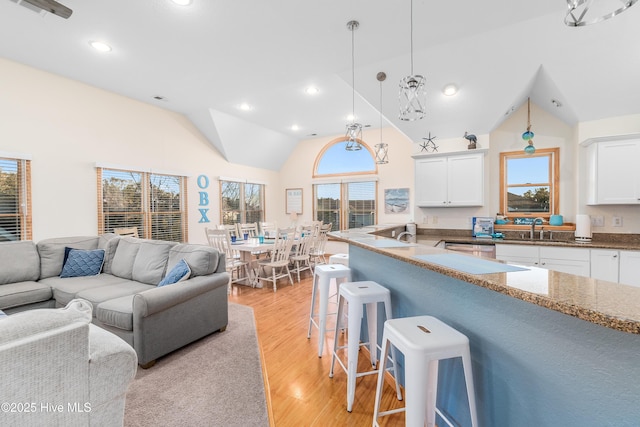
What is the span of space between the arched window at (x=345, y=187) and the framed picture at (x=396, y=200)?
321 millimetres

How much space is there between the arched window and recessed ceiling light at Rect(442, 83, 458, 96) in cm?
359

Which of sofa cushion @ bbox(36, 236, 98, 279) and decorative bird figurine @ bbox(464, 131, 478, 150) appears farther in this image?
decorative bird figurine @ bbox(464, 131, 478, 150)

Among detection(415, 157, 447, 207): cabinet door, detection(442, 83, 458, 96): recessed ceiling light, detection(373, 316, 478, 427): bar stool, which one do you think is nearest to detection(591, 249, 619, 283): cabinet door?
detection(415, 157, 447, 207): cabinet door

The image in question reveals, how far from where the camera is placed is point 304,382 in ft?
6.98

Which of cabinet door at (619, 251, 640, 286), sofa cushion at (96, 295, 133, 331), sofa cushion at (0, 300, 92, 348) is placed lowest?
sofa cushion at (96, 295, 133, 331)

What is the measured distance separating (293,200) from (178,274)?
18.9 feet

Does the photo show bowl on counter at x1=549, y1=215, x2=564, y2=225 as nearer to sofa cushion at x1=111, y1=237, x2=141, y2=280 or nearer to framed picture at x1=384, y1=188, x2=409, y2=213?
framed picture at x1=384, y1=188, x2=409, y2=213

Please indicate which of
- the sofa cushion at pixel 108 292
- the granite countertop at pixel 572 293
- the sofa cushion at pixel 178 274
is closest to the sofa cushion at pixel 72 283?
the sofa cushion at pixel 108 292

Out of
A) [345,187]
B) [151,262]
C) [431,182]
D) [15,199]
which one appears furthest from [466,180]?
[15,199]

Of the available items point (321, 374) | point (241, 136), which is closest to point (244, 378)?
point (321, 374)

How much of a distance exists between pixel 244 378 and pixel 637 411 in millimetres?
2150

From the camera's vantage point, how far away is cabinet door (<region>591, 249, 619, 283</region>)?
3.14 meters

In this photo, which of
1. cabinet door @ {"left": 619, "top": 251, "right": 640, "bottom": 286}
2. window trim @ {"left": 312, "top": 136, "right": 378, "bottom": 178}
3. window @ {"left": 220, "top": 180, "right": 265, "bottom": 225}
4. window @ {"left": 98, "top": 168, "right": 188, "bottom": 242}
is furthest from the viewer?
window trim @ {"left": 312, "top": 136, "right": 378, "bottom": 178}

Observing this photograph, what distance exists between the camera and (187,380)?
2.16 meters
